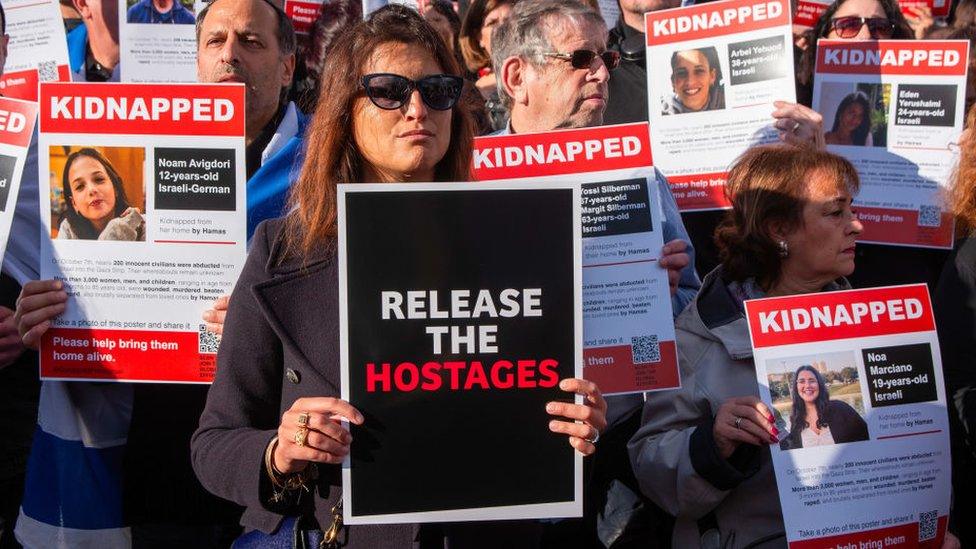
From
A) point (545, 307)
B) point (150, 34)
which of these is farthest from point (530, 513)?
point (150, 34)

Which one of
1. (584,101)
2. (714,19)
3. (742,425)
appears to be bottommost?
(742,425)

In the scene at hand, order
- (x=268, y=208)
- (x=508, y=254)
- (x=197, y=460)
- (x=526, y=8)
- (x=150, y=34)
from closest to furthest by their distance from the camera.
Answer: (x=508, y=254)
(x=197, y=460)
(x=268, y=208)
(x=526, y=8)
(x=150, y=34)

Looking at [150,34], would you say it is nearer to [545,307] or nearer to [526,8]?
[526,8]

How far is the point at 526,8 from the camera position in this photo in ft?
15.2

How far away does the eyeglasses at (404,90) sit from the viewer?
2781 mm

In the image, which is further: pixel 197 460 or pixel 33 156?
pixel 33 156

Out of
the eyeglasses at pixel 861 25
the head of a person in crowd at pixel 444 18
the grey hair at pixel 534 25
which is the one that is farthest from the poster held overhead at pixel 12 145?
the eyeglasses at pixel 861 25

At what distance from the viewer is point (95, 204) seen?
346 centimetres

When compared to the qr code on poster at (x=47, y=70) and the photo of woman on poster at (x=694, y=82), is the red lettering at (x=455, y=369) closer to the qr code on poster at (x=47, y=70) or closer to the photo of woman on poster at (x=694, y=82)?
the photo of woman on poster at (x=694, y=82)

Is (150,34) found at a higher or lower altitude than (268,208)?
higher

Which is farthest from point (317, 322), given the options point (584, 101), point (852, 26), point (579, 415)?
point (852, 26)

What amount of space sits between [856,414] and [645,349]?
0.64 metres

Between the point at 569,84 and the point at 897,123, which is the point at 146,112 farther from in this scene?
the point at 897,123

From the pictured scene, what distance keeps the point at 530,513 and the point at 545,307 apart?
17.4 inches
